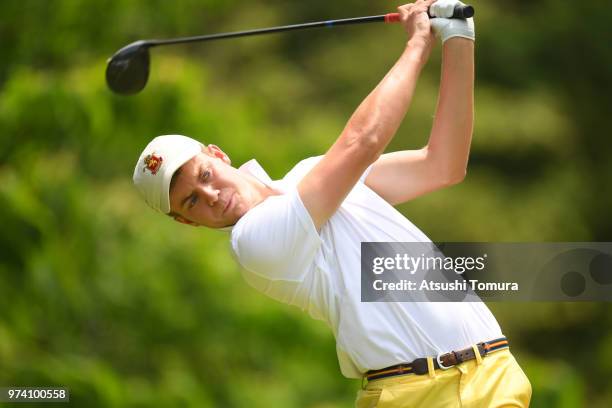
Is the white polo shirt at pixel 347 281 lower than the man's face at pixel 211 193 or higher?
lower

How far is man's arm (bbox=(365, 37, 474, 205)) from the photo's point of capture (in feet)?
7.75

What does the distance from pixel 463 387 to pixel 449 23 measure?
2.61 feet

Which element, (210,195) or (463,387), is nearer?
(463,387)

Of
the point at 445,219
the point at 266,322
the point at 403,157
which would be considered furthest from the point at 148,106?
the point at 445,219

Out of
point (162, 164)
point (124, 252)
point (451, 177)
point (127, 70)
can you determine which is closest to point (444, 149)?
point (451, 177)

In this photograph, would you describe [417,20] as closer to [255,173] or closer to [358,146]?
[358,146]

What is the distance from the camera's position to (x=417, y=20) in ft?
7.82

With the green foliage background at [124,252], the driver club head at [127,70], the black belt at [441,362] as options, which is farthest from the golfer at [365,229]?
the green foliage background at [124,252]

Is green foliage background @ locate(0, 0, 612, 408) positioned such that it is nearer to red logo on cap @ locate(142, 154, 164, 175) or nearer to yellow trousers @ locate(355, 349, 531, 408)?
red logo on cap @ locate(142, 154, 164, 175)

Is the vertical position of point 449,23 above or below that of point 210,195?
above

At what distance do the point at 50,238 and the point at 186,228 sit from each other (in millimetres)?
1130

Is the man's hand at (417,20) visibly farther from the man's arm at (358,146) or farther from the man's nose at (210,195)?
the man's nose at (210,195)

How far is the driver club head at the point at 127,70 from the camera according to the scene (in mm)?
3285
